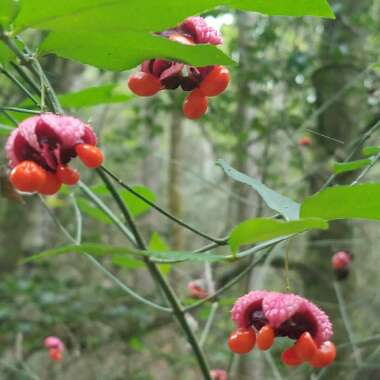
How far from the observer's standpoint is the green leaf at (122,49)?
0.69 metres

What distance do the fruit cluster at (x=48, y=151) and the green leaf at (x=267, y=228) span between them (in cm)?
19

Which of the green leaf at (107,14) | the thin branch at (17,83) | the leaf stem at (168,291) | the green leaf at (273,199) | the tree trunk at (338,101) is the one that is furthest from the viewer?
the tree trunk at (338,101)

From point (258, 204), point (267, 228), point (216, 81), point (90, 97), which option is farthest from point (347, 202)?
point (258, 204)

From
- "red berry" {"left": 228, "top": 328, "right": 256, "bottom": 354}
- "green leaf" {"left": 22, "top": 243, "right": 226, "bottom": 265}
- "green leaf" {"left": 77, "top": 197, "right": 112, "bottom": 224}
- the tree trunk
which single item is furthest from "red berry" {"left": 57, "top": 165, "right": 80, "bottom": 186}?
the tree trunk

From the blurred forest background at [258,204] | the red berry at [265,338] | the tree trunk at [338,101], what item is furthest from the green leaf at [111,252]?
the tree trunk at [338,101]

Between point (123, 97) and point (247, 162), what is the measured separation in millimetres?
2540

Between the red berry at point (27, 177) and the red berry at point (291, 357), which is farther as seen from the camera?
the red berry at point (291, 357)

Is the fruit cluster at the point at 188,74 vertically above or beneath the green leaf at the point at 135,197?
above

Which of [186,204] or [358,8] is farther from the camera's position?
[186,204]

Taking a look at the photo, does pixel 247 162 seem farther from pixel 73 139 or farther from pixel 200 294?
pixel 73 139

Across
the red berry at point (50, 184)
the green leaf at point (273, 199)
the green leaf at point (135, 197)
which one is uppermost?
the red berry at point (50, 184)

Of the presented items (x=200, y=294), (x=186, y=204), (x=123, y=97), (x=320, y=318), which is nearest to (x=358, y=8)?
(x=200, y=294)

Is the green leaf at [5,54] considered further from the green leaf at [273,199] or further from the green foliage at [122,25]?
the green leaf at [273,199]

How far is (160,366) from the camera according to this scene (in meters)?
5.80
